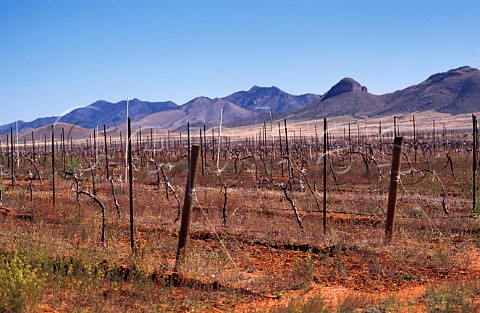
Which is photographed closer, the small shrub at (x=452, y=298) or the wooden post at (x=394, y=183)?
the small shrub at (x=452, y=298)

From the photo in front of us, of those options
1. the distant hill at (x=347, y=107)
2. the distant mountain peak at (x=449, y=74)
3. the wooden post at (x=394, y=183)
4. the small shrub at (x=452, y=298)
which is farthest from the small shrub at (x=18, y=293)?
the distant mountain peak at (x=449, y=74)

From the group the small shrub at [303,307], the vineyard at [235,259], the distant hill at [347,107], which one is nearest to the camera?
the small shrub at [303,307]

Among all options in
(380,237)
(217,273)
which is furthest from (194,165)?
(380,237)

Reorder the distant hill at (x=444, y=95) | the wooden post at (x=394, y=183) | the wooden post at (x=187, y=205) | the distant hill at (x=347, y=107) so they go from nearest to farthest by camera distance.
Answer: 1. the wooden post at (x=187, y=205)
2. the wooden post at (x=394, y=183)
3. the distant hill at (x=444, y=95)
4. the distant hill at (x=347, y=107)

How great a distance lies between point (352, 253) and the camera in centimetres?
1073

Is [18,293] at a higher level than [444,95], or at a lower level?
lower

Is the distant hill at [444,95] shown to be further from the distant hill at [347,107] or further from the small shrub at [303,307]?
the small shrub at [303,307]

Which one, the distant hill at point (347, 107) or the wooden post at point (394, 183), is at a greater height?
the distant hill at point (347, 107)

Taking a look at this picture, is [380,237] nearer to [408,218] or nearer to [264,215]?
[408,218]

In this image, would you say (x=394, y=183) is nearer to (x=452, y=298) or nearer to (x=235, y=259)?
(x=235, y=259)

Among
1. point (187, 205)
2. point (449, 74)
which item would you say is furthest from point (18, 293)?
point (449, 74)

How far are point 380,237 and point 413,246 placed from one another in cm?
84

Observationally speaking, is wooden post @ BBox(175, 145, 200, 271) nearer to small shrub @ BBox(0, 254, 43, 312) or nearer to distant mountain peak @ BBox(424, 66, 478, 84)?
small shrub @ BBox(0, 254, 43, 312)

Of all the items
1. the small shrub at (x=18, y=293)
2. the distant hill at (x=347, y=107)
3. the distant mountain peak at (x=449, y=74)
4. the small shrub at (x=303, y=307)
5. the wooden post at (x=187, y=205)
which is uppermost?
the distant mountain peak at (x=449, y=74)
